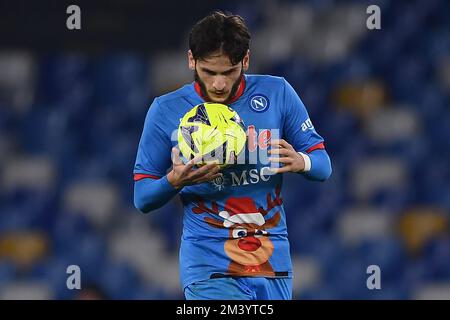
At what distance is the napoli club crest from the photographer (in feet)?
11.8

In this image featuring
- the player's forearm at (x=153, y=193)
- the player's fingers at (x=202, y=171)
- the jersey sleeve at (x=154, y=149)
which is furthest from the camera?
the jersey sleeve at (x=154, y=149)

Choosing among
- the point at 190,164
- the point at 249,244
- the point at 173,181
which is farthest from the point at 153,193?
Answer: the point at 249,244

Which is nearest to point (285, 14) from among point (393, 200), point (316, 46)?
point (316, 46)

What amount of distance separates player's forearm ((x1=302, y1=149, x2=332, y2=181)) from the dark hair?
0.45 meters

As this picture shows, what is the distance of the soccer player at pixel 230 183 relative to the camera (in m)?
3.47

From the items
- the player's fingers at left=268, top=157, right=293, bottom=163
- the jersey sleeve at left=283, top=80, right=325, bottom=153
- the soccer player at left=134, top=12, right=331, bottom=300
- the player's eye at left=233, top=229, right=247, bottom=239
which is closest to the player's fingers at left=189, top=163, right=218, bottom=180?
the soccer player at left=134, top=12, right=331, bottom=300

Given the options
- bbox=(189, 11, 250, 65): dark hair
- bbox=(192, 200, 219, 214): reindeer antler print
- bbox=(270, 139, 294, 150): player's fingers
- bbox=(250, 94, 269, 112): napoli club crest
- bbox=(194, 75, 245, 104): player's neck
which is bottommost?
bbox=(192, 200, 219, 214): reindeer antler print

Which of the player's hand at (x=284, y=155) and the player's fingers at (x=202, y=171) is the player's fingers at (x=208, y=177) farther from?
the player's hand at (x=284, y=155)

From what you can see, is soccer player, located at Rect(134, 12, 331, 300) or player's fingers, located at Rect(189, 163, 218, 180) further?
soccer player, located at Rect(134, 12, 331, 300)

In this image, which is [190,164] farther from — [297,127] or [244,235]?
[297,127]

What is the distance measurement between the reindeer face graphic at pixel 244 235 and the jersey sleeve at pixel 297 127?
0.96 ft

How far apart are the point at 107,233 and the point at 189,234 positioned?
4365 mm

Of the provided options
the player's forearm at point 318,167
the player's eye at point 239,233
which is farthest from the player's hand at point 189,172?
the player's forearm at point 318,167

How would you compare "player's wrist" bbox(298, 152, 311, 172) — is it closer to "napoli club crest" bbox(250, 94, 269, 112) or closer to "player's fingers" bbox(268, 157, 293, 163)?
"player's fingers" bbox(268, 157, 293, 163)
